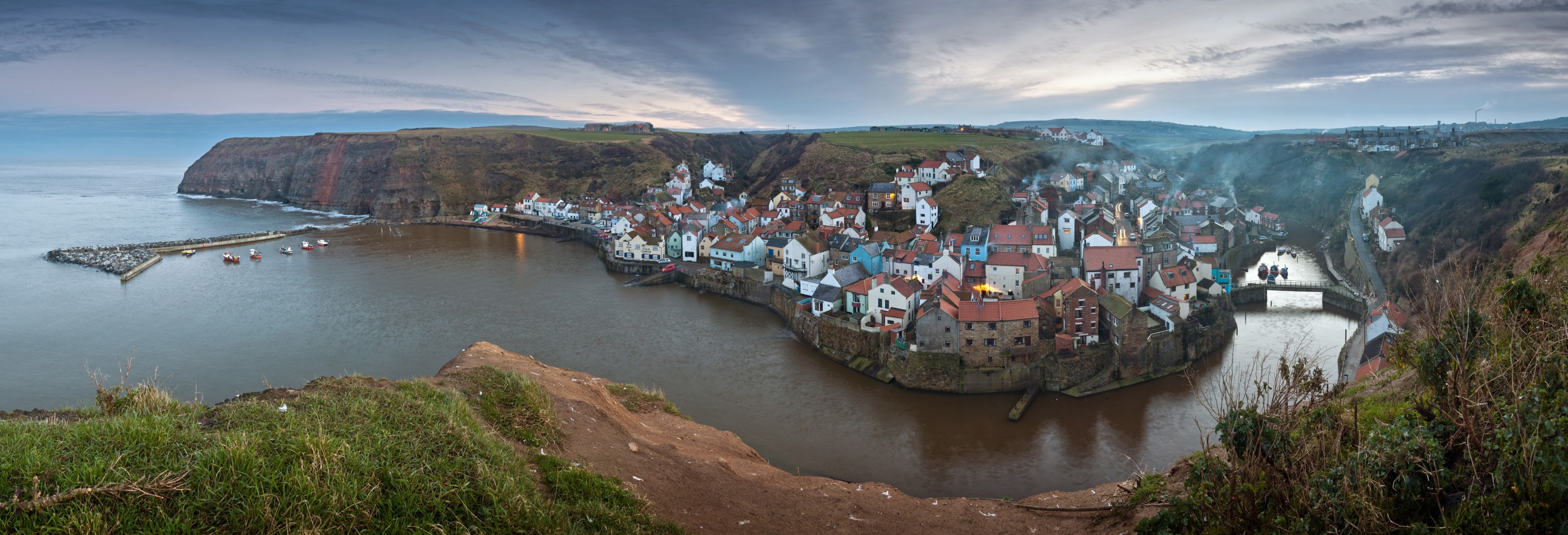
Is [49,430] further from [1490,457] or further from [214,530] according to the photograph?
[1490,457]

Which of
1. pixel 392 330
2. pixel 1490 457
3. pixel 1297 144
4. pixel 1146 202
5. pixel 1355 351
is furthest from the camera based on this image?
pixel 1297 144

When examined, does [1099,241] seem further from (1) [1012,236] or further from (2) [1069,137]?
(2) [1069,137]

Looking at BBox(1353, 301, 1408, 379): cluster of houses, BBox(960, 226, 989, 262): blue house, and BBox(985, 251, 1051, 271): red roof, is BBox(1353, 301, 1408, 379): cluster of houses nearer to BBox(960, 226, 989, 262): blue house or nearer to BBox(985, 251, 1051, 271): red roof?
BBox(985, 251, 1051, 271): red roof

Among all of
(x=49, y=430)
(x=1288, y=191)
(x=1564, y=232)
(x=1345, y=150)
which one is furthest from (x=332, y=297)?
(x=1345, y=150)

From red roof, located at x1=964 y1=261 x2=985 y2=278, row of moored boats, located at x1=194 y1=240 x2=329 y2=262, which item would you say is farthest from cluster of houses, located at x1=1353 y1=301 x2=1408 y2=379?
row of moored boats, located at x1=194 y1=240 x2=329 y2=262

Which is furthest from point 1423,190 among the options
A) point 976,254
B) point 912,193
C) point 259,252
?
point 259,252

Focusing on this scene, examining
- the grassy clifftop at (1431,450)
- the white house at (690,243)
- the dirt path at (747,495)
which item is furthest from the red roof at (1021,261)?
the grassy clifftop at (1431,450)

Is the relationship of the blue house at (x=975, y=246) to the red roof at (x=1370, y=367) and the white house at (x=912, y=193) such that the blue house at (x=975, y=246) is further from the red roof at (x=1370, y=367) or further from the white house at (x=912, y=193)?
the white house at (x=912, y=193)
